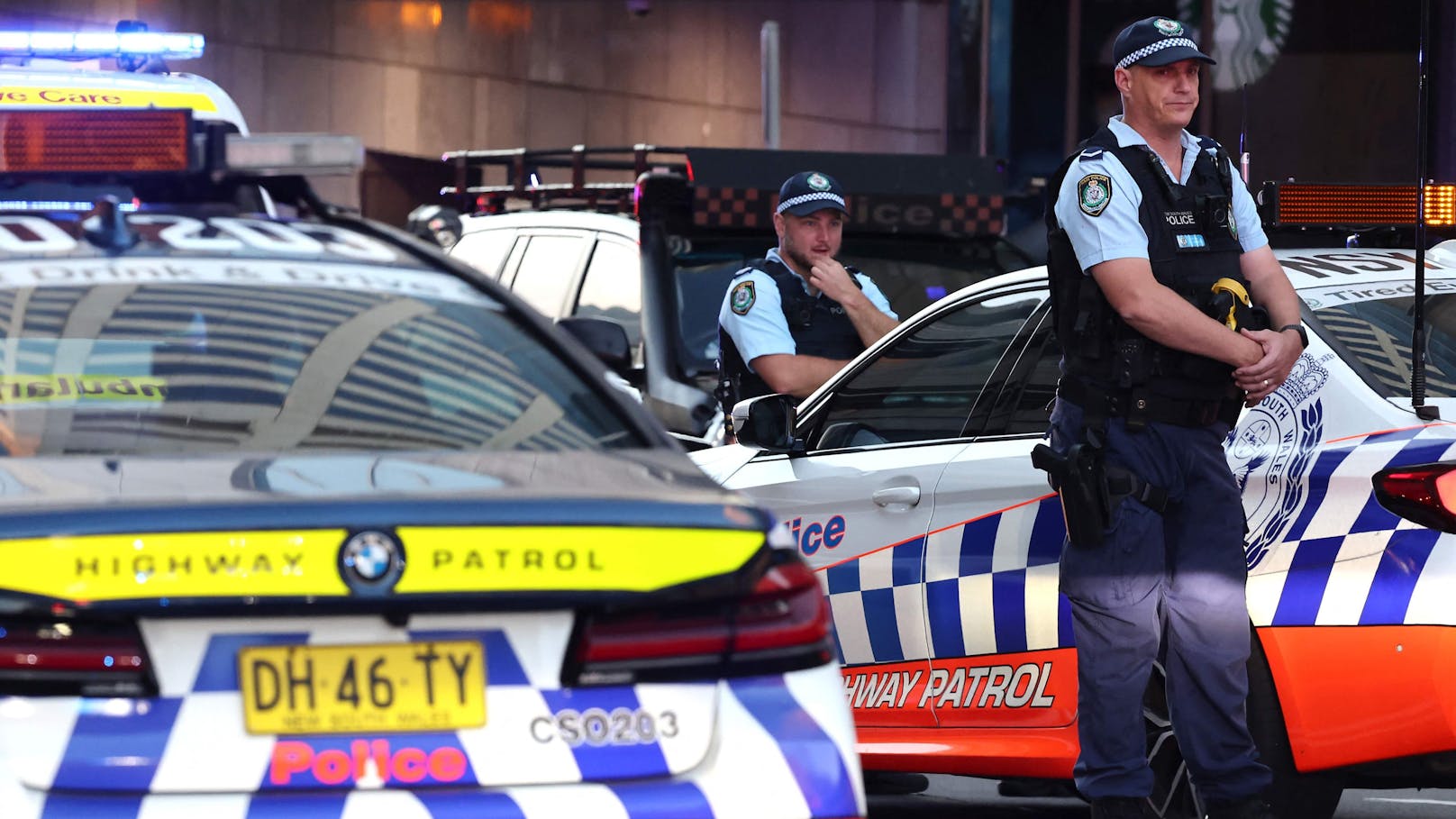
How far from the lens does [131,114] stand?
15.8 feet

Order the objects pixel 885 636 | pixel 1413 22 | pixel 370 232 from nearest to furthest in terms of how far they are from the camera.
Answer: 1. pixel 370 232
2. pixel 885 636
3. pixel 1413 22

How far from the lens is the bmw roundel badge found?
291cm

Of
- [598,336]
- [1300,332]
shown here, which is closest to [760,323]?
[1300,332]

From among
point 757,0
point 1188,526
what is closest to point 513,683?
point 1188,526

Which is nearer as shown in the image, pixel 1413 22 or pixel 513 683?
pixel 513 683

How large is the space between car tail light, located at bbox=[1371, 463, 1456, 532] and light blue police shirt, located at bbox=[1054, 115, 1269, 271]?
0.71m

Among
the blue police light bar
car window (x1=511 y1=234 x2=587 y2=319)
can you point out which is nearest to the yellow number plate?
the blue police light bar

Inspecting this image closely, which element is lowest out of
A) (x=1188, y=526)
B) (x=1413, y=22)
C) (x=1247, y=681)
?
(x=1247, y=681)

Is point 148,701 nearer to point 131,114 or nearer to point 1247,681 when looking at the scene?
point 131,114

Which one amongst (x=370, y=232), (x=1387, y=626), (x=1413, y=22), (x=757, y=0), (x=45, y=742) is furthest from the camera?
(x=757, y=0)

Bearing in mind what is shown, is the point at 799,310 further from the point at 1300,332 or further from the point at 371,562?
the point at 371,562

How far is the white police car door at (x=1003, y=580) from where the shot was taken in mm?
5238

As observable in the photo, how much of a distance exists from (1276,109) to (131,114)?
15.8 m

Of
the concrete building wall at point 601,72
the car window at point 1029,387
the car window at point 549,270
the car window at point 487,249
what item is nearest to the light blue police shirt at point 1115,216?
the car window at point 1029,387
